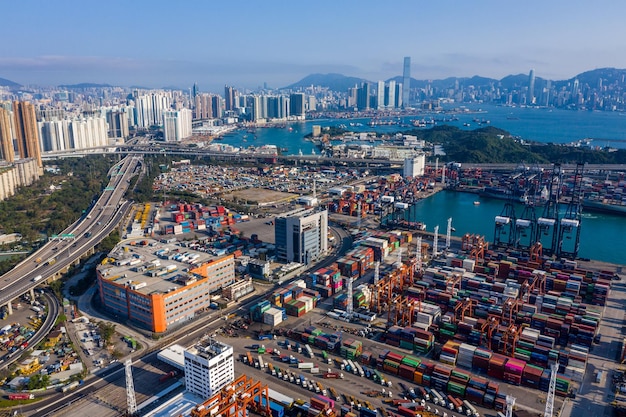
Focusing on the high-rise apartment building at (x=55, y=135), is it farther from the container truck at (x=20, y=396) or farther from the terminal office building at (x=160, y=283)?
the container truck at (x=20, y=396)

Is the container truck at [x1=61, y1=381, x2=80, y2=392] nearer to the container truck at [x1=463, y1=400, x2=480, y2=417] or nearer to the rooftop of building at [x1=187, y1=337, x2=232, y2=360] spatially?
the rooftop of building at [x1=187, y1=337, x2=232, y2=360]

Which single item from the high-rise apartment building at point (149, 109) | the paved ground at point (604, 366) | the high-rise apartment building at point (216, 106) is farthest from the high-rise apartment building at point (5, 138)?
the high-rise apartment building at point (216, 106)

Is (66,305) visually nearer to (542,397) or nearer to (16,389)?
(16,389)

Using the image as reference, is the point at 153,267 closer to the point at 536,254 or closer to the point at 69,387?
the point at 69,387

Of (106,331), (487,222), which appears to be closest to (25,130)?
(106,331)

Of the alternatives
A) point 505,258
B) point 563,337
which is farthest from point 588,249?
point 563,337
